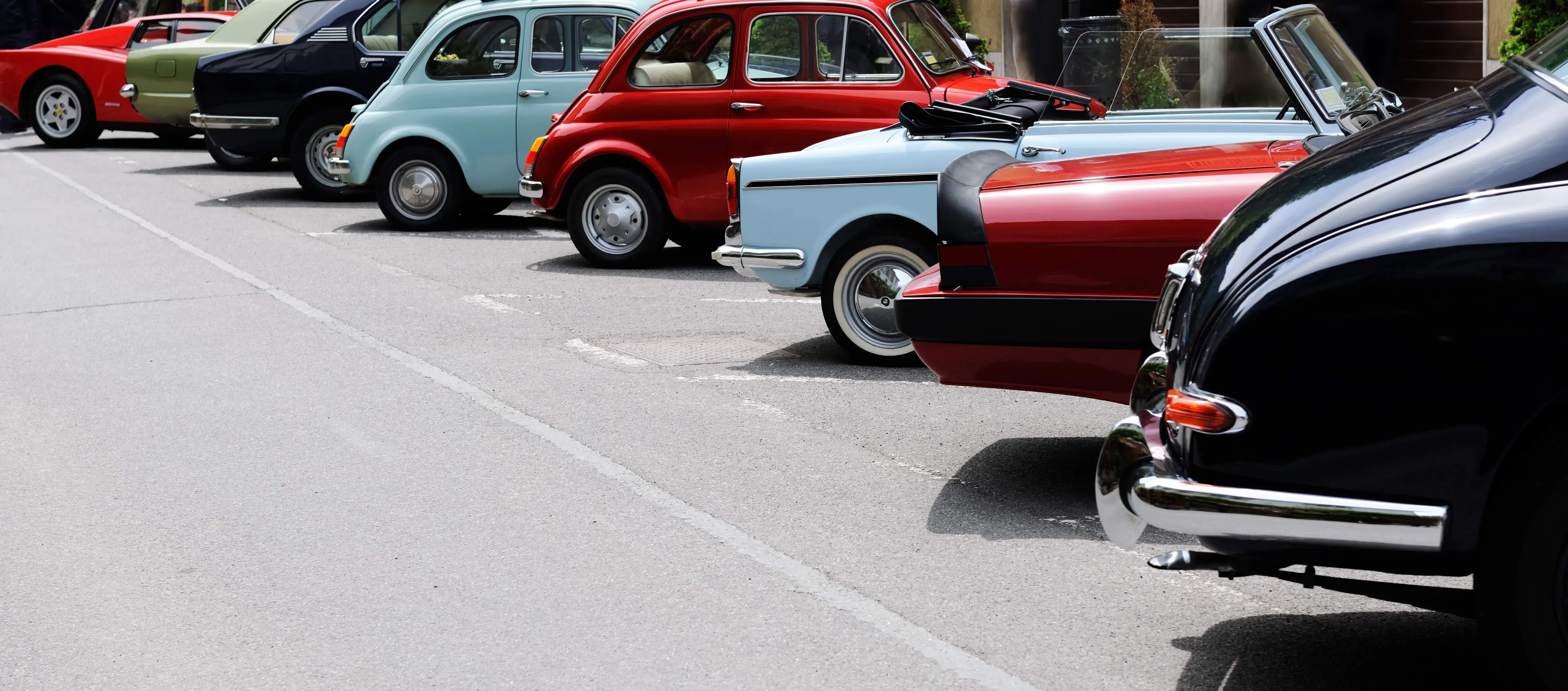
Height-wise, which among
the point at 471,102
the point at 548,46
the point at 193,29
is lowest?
the point at 471,102

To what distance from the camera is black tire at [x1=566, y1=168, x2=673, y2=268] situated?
11.4 m

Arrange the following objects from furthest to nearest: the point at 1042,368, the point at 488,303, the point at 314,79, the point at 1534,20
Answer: the point at 314,79
the point at 1534,20
the point at 488,303
the point at 1042,368

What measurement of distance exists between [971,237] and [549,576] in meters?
1.77

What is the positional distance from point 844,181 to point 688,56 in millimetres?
3527

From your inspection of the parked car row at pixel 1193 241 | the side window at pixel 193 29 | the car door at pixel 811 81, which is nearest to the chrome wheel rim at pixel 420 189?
the parked car row at pixel 1193 241

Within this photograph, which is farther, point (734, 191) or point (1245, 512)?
point (734, 191)

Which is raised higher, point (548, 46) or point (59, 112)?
point (548, 46)

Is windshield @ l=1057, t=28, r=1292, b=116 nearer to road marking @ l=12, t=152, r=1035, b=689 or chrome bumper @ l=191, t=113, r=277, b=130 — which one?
road marking @ l=12, t=152, r=1035, b=689

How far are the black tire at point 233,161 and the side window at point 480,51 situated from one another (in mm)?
5954

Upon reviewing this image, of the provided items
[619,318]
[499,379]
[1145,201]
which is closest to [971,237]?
[1145,201]

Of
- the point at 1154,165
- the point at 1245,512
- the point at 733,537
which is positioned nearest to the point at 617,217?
the point at 1154,165

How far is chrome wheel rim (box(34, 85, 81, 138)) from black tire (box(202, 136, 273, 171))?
11.7 feet

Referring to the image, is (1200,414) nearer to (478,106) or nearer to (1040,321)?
(1040,321)

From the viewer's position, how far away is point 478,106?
13.2 meters
